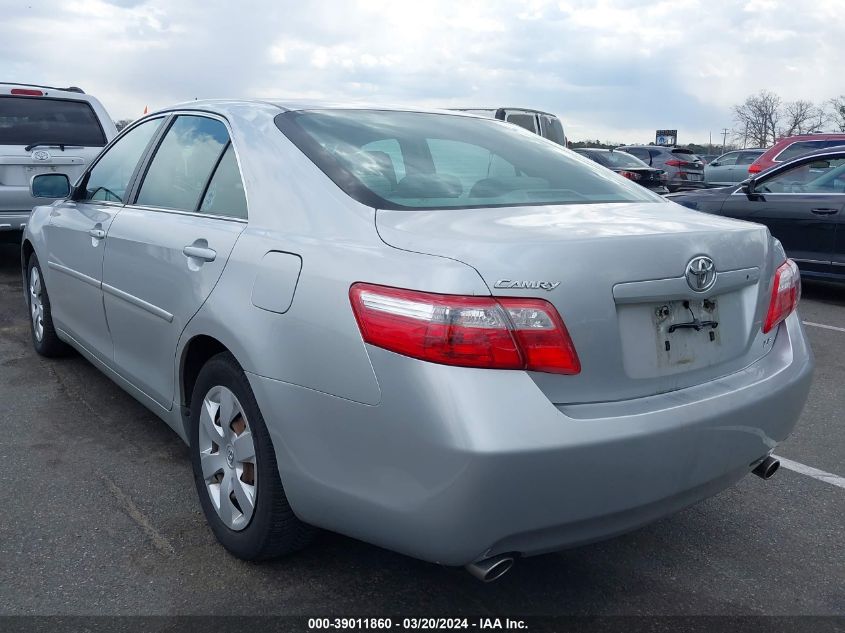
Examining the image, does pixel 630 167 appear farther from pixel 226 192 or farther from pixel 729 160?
pixel 226 192

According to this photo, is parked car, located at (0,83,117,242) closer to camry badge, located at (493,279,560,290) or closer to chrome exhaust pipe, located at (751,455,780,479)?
camry badge, located at (493,279,560,290)

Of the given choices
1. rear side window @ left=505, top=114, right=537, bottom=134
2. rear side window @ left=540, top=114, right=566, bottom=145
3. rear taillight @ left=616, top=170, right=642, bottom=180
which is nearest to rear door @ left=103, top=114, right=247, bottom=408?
rear side window @ left=505, top=114, right=537, bottom=134

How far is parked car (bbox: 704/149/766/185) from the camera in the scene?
67.1 ft

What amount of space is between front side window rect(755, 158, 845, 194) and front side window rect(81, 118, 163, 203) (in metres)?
6.44

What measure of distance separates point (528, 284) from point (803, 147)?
542 inches

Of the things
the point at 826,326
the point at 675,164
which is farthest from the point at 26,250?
the point at 675,164

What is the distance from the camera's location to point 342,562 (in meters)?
2.88

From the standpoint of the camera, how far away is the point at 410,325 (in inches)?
83.9

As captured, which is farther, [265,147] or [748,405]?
[265,147]

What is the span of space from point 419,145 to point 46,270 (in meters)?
2.80

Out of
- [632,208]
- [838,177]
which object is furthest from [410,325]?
[838,177]

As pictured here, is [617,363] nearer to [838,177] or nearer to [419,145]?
[419,145]

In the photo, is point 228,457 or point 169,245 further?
point 169,245

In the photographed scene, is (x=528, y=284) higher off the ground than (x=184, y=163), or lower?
lower
